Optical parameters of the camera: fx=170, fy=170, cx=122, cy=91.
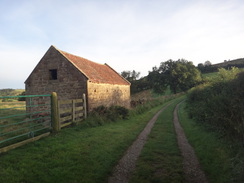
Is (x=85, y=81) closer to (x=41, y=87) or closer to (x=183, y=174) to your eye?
(x=41, y=87)

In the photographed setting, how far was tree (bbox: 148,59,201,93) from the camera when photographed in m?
45.1

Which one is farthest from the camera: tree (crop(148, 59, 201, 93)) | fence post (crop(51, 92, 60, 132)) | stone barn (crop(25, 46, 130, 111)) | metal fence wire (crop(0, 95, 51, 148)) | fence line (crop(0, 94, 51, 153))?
tree (crop(148, 59, 201, 93))

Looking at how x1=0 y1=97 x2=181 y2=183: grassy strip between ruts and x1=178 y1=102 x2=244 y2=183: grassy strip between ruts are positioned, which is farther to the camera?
x1=0 y1=97 x2=181 y2=183: grassy strip between ruts

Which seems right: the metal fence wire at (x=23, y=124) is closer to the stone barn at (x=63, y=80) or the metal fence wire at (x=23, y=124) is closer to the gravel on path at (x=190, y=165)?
the stone barn at (x=63, y=80)

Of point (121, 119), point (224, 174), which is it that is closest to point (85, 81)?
point (121, 119)

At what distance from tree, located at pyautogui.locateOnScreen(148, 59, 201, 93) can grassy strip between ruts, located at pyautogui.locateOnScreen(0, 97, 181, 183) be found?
41173 millimetres

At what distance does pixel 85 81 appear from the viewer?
13.3 metres

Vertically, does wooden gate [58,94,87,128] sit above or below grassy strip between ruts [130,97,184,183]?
above

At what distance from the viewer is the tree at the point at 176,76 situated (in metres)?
45.1

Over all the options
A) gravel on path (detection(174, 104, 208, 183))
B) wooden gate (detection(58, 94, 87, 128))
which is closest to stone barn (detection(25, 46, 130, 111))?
wooden gate (detection(58, 94, 87, 128))

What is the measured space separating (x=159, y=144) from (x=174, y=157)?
4.81 ft

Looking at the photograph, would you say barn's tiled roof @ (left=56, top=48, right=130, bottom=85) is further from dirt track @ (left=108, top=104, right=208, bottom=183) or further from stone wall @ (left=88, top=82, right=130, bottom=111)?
dirt track @ (left=108, top=104, right=208, bottom=183)

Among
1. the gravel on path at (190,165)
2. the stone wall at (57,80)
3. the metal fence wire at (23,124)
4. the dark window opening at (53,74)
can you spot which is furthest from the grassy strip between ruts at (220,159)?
the dark window opening at (53,74)

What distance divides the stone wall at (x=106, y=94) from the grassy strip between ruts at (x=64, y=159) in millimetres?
6346
